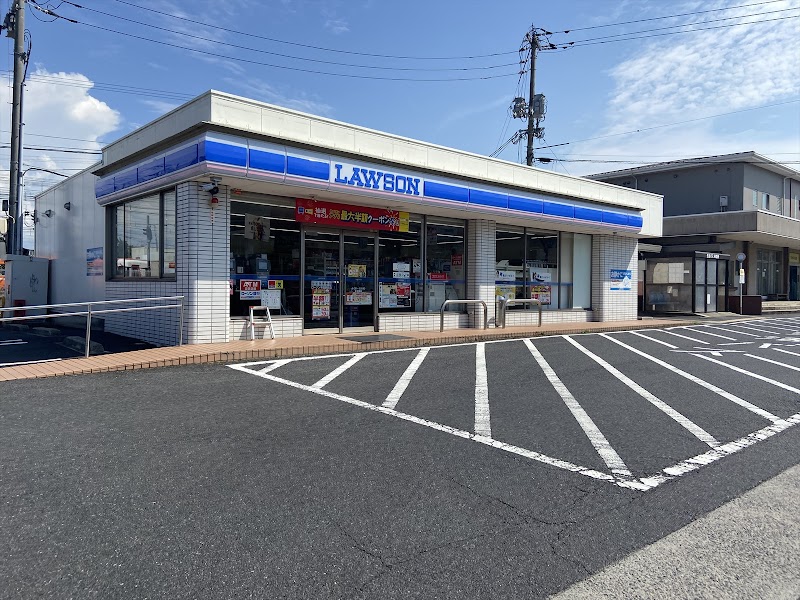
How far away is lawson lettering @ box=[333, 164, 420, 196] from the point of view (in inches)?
436

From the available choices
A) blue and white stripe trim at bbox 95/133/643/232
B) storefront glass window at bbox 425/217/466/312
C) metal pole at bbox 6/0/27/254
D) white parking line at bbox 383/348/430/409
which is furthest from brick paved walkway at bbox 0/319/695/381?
metal pole at bbox 6/0/27/254

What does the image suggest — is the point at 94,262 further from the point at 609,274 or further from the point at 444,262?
the point at 609,274

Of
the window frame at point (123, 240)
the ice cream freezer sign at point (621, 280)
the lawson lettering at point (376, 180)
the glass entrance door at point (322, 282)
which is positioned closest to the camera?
the window frame at point (123, 240)

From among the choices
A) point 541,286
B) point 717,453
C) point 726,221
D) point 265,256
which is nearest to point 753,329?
point 541,286

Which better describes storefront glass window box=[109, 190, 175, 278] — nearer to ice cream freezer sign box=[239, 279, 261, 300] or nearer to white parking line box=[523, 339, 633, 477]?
ice cream freezer sign box=[239, 279, 261, 300]

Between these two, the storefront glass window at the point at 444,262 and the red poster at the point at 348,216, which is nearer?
the red poster at the point at 348,216

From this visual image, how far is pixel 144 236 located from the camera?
38.6 ft

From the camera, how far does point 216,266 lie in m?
10.1

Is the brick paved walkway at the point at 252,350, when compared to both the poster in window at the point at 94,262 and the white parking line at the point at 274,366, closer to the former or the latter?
the white parking line at the point at 274,366

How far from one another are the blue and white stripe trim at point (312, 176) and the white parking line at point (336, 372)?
143 inches

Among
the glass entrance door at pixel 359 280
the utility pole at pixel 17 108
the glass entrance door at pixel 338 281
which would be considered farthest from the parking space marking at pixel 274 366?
the utility pole at pixel 17 108

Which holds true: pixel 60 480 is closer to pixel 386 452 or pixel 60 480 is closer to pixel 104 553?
pixel 104 553

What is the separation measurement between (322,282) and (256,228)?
6.44 ft

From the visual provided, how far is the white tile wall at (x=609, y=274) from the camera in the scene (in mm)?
18312
